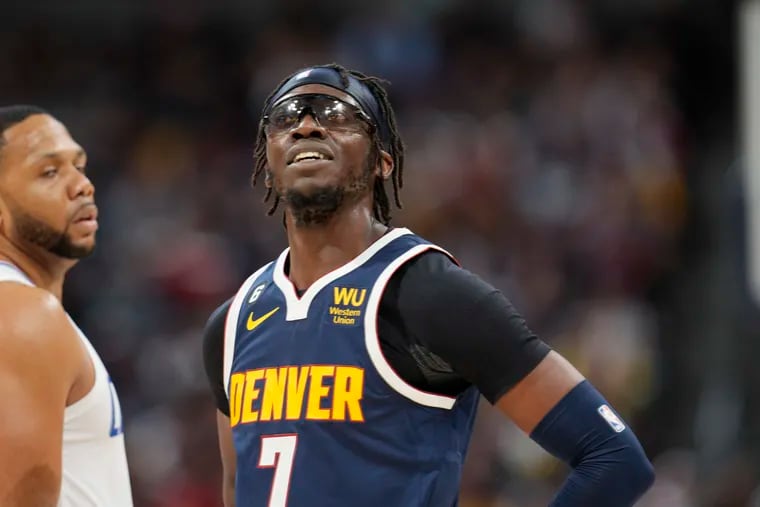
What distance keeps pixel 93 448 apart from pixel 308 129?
1.24m

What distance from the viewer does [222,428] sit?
3.92m

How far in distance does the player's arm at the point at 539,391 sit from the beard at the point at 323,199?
437mm

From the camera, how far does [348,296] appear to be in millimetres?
3422

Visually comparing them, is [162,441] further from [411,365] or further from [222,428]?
[411,365]

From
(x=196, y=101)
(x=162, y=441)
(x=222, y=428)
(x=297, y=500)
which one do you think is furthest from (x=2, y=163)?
(x=196, y=101)

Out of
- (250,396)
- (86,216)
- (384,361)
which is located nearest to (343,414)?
(384,361)

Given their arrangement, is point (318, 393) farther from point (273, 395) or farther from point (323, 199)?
point (323, 199)

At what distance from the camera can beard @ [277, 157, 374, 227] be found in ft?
11.4

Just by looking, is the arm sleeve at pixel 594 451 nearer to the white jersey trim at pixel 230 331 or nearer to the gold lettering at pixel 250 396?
the gold lettering at pixel 250 396

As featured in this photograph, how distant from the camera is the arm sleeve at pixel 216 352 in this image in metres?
3.79

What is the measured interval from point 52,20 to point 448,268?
33.1ft

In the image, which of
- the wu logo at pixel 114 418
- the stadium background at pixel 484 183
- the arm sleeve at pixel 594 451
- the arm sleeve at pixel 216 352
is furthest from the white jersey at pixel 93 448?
the stadium background at pixel 484 183

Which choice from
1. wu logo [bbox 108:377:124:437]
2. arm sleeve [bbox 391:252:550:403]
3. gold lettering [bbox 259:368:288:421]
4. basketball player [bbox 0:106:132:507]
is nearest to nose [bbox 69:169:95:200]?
basketball player [bbox 0:106:132:507]

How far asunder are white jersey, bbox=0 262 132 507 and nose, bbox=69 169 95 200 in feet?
1.01
